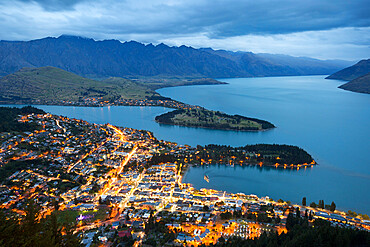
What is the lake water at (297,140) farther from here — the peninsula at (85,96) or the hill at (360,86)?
the hill at (360,86)

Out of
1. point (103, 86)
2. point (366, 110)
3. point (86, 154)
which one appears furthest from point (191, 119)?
point (103, 86)

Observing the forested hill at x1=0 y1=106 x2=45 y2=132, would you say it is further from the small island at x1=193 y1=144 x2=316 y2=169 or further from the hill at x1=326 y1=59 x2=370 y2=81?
the hill at x1=326 y1=59 x2=370 y2=81

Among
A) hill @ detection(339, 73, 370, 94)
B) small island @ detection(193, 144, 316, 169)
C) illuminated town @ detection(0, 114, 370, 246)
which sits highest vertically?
hill @ detection(339, 73, 370, 94)

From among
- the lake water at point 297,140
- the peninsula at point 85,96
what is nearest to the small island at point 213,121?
the peninsula at point 85,96

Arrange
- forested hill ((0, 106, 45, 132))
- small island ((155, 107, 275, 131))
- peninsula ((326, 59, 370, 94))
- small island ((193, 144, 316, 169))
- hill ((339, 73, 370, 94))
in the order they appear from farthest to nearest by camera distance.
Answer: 1. peninsula ((326, 59, 370, 94))
2. hill ((339, 73, 370, 94))
3. small island ((155, 107, 275, 131))
4. forested hill ((0, 106, 45, 132))
5. small island ((193, 144, 316, 169))

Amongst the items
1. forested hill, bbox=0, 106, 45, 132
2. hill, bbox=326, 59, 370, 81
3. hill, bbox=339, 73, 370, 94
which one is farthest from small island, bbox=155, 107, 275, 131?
hill, bbox=326, 59, 370, 81

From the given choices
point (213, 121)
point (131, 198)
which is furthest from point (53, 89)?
point (131, 198)

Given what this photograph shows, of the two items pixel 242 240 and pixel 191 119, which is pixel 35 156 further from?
pixel 191 119
